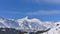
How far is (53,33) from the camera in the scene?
33.6 meters

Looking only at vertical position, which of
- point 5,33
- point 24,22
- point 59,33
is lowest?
point 5,33

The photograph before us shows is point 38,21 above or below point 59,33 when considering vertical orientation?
above

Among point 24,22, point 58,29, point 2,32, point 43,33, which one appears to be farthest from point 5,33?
point 24,22

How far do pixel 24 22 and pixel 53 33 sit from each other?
130038 mm

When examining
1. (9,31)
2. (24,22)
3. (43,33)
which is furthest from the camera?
(24,22)

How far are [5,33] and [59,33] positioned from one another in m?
12.3

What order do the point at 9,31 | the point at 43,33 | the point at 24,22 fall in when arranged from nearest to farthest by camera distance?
the point at 9,31, the point at 43,33, the point at 24,22

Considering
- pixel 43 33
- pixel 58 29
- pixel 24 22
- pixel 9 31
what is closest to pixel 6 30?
→ pixel 9 31

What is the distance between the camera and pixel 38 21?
171 meters

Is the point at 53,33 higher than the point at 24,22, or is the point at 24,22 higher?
the point at 24,22

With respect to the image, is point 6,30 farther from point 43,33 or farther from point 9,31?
point 43,33

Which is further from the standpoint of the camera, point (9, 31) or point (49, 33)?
point (49, 33)

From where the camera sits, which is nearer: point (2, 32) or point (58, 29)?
point (2, 32)

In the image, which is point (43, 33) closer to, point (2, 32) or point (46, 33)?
point (46, 33)
